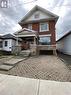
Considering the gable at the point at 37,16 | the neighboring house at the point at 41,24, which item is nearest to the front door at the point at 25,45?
the neighboring house at the point at 41,24

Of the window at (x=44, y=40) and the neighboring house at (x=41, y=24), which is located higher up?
the neighboring house at (x=41, y=24)

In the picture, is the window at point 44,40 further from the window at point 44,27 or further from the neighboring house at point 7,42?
the neighboring house at point 7,42

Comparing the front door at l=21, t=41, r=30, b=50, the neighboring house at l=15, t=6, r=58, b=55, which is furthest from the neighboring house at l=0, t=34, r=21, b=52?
the neighboring house at l=15, t=6, r=58, b=55

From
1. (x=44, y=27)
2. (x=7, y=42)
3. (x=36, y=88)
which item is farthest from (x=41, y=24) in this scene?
(x=36, y=88)

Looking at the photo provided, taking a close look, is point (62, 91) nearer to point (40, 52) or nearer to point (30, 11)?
point (40, 52)

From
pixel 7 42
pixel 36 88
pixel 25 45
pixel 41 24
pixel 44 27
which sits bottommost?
pixel 36 88

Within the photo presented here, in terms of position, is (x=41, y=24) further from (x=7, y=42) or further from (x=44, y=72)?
(x=44, y=72)

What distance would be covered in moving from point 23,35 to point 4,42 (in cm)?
640

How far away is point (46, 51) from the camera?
17.4 meters

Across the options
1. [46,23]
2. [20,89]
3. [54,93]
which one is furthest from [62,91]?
[46,23]

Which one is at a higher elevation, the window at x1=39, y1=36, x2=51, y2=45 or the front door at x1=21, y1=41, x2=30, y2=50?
the window at x1=39, y1=36, x2=51, y2=45

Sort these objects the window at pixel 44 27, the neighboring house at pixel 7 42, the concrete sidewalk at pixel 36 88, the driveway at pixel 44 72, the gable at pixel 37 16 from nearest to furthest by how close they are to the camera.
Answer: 1. the concrete sidewalk at pixel 36 88
2. the driveway at pixel 44 72
3. the window at pixel 44 27
4. the gable at pixel 37 16
5. the neighboring house at pixel 7 42

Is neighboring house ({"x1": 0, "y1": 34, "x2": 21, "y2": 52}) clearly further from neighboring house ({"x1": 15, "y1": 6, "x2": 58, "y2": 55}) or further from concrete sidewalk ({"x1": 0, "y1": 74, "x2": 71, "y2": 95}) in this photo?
concrete sidewalk ({"x1": 0, "y1": 74, "x2": 71, "y2": 95})

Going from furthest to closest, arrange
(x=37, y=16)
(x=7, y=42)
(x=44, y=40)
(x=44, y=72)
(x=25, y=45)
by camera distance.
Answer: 1. (x=7, y=42)
2. (x=37, y=16)
3. (x=25, y=45)
4. (x=44, y=40)
5. (x=44, y=72)
